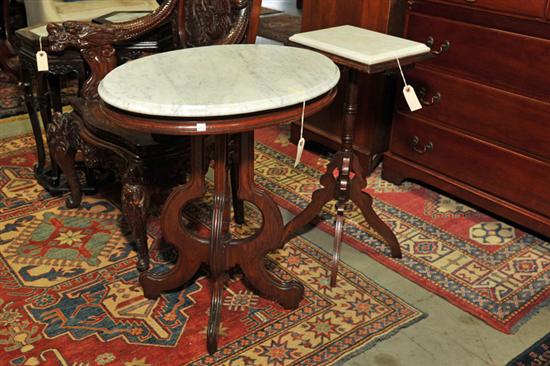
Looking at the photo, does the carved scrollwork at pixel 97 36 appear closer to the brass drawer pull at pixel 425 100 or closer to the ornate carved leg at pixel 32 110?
the ornate carved leg at pixel 32 110

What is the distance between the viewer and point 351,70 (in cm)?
229

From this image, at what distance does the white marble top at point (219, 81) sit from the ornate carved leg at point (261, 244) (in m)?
0.26

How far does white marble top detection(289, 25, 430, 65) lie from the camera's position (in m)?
2.19

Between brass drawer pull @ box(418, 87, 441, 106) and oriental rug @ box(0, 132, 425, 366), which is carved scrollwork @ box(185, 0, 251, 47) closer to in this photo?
oriental rug @ box(0, 132, 425, 366)

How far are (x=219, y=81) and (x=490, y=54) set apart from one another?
56.3 inches

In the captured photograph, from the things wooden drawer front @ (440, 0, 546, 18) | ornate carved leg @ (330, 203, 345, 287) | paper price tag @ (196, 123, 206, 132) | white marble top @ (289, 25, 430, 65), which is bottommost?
ornate carved leg @ (330, 203, 345, 287)

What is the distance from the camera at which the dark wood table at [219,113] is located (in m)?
1.69

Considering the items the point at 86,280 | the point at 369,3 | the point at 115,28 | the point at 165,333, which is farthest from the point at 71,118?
the point at 369,3

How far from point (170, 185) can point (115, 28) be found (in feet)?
2.30

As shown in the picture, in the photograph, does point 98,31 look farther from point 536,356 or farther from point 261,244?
point 536,356

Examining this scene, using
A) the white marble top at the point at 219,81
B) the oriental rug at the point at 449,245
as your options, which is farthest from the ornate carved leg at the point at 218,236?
the oriental rug at the point at 449,245

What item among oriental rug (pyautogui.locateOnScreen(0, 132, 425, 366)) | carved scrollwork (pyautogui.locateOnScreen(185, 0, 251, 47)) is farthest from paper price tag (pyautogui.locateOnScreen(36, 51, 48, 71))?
oriental rug (pyautogui.locateOnScreen(0, 132, 425, 366))

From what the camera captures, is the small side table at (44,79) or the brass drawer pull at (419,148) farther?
the brass drawer pull at (419,148)

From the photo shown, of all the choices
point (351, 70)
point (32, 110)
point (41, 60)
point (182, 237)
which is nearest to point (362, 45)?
point (351, 70)
